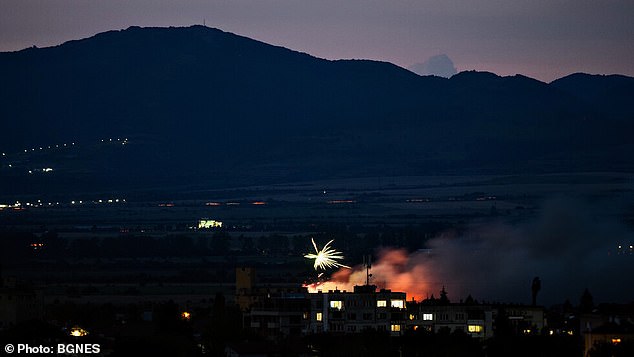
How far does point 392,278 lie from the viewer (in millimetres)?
82688

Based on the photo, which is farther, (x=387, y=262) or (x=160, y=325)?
(x=387, y=262)

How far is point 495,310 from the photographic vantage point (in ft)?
209

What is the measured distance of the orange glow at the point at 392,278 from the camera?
7431 centimetres

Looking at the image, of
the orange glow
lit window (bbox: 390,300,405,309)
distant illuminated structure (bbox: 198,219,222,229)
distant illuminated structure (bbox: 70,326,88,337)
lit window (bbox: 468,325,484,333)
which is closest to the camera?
distant illuminated structure (bbox: 70,326,88,337)

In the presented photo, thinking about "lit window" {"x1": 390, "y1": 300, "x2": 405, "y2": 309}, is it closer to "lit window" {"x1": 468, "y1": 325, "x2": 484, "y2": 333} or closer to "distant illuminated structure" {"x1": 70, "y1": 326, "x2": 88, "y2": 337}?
"lit window" {"x1": 468, "y1": 325, "x2": 484, "y2": 333}

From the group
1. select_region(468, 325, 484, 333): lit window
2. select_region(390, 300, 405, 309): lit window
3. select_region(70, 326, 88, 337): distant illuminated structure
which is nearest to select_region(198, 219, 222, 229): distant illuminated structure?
select_region(390, 300, 405, 309): lit window

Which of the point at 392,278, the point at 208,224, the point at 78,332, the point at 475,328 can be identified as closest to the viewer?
the point at 78,332

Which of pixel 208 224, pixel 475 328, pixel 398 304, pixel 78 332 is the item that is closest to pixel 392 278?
pixel 398 304

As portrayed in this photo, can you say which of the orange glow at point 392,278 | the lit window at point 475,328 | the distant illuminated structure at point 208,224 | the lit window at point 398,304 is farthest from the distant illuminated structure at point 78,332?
the distant illuminated structure at point 208,224

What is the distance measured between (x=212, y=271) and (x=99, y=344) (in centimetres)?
6330

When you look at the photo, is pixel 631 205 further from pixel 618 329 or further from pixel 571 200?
pixel 618 329

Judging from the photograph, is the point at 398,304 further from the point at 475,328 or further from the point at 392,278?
the point at 392,278

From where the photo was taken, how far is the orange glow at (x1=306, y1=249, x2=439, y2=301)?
74.3 m

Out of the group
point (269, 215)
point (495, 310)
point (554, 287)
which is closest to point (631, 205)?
point (269, 215)
